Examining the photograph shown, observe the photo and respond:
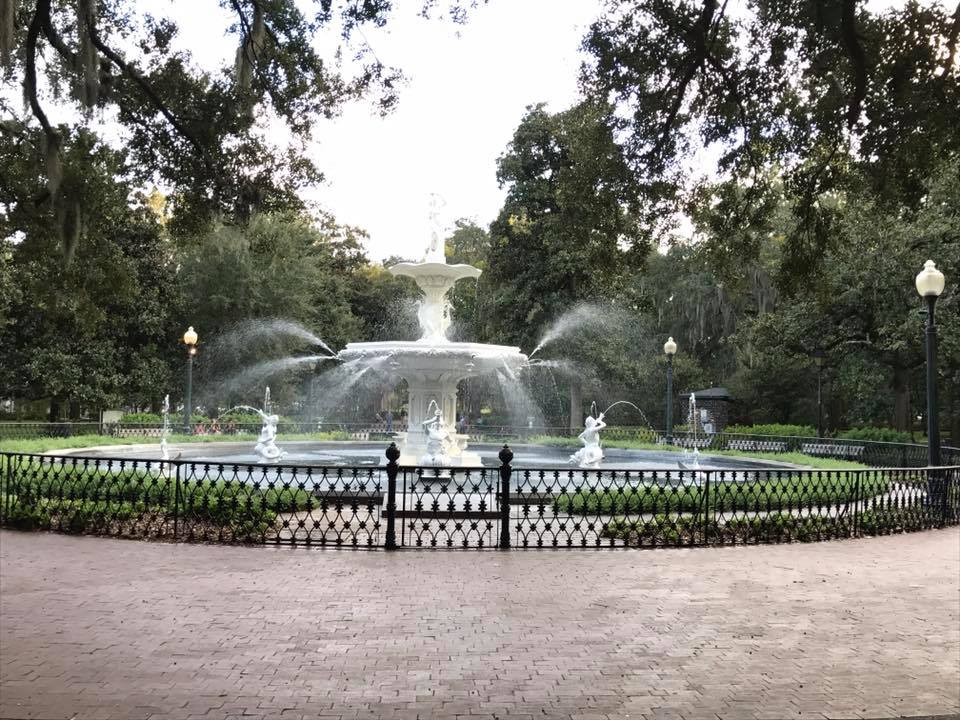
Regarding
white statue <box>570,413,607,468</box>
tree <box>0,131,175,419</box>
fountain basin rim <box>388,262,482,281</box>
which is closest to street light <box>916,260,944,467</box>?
white statue <box>570,413,607,468</box>

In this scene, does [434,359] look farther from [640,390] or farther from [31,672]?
[640,390]

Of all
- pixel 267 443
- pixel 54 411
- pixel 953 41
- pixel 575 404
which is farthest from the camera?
pixel 575 404

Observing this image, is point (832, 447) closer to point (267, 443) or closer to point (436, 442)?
point (436, 442)

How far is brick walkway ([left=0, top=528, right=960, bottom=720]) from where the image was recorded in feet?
16.5

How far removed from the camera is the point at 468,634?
6.38 meters

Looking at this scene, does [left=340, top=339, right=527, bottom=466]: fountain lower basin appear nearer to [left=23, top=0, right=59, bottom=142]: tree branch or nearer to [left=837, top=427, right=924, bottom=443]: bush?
[left=23, top=0, right=59, bottom=142]: tree branch

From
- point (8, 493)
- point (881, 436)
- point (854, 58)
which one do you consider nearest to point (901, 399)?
point (881, 436)

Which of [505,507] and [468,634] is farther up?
[505,507]

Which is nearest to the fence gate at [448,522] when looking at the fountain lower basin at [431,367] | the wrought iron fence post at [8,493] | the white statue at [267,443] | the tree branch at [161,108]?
the fountain lower basin at [431,367]

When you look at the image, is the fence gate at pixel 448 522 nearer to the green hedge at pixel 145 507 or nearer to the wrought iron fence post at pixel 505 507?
the wrought iron fence post at pixel 505 507

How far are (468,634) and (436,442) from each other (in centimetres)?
901

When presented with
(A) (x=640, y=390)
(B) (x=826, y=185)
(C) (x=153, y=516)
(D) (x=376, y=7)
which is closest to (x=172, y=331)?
(A) (x=640, y=390)

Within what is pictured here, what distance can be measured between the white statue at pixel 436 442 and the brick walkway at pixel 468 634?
18.9ft

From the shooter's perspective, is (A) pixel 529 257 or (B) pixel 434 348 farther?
(A) pixel 529 257
